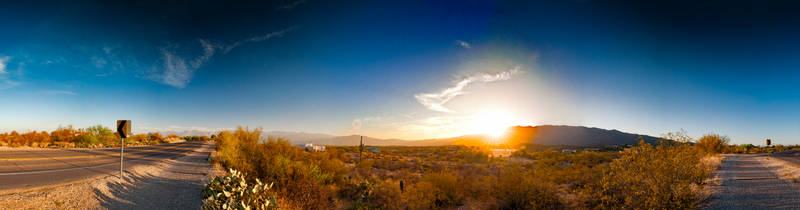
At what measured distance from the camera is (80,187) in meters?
7.01

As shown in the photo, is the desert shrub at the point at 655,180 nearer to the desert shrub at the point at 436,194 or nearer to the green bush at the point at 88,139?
the desert shrub at the point at 436,194

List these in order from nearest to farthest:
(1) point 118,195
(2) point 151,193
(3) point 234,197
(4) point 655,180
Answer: (3) point 234,197 < (4) point 655,180 < (1) point 118,195 < (2) point 151,193

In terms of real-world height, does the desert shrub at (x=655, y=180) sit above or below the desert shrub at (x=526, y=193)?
above

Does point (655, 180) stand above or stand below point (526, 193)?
above

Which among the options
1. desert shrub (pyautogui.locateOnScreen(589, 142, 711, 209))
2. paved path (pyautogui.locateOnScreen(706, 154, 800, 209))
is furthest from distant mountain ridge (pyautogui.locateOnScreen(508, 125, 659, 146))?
desert shrub (pyautogui.locateOnScreen(589, 142, 711, 209))

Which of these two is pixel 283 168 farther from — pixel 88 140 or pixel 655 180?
pixel 88 140

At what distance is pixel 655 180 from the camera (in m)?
6.61

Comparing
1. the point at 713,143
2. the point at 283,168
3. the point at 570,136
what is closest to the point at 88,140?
the point at 283,168

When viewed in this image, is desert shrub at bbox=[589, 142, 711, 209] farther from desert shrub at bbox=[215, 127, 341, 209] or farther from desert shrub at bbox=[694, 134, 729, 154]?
desert shrub at bbox=[694, 134, 729, 154]

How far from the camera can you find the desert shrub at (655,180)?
20.2 ft

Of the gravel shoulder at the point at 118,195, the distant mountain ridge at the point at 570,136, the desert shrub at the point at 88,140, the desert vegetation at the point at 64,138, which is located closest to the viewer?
the gravel shoulder at the point at 118,195

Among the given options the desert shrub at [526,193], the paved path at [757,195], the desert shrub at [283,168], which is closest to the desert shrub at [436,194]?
the desert shrub at [526,193]

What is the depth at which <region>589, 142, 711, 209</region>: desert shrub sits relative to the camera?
6.15 meters

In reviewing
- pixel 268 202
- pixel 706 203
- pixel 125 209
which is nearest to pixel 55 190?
pixel 125 209
